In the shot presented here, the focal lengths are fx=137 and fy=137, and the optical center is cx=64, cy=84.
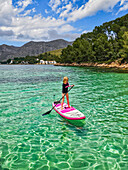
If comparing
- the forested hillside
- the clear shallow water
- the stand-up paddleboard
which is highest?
the forested hillside

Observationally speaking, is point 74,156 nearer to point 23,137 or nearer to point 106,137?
point 106,137

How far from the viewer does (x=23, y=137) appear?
366 inches

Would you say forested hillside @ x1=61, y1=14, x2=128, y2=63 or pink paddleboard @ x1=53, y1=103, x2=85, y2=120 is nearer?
pink paddleboard @ x1=53, y1=103, x2=85, y2=120

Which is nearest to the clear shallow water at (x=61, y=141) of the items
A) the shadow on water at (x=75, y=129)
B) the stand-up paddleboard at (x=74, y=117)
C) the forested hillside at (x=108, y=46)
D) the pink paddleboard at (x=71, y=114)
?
the shadow on water at (x=75, y=129)

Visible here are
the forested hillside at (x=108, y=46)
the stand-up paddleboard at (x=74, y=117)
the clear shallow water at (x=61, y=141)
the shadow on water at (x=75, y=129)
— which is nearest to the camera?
the clear shallow water at (x=61, y=141)

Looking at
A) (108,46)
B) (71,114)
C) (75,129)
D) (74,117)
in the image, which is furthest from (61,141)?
(108,46)

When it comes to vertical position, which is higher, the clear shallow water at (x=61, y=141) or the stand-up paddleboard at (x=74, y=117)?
the stand-up paddleboard at (x=74, y=117)

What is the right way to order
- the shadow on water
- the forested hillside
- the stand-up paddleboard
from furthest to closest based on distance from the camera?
1. the forested hillside
2. the stand-up paddleboard
3. the shadow on water

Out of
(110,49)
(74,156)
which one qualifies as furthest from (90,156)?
(110,49)

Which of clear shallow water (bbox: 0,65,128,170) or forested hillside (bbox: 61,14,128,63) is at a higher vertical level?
forested hillside (bbox: 61,14,128,63)

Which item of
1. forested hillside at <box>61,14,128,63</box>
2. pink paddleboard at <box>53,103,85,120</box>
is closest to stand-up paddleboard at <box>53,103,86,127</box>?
pink paddleboard at <box>53,103,85,120</box>

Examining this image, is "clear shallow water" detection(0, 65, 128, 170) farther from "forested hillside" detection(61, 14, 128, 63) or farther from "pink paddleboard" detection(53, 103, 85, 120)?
"forested hillside" detection(61, 14, 128, 63)

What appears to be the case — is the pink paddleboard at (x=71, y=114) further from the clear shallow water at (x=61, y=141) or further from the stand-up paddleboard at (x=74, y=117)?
the clear shallow water at (x=61, y=141)

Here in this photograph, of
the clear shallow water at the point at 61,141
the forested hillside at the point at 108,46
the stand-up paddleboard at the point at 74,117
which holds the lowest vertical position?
the clear shallow water at the point at 61,141
